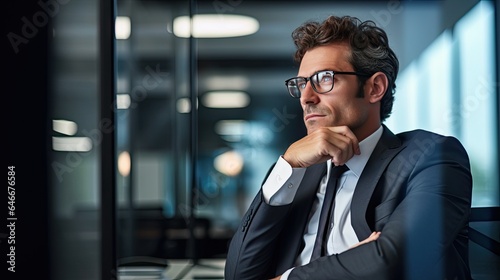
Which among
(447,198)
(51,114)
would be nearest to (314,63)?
(447,198)

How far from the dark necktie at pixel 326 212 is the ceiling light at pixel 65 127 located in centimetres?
65

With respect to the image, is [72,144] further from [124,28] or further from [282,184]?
[124,28]

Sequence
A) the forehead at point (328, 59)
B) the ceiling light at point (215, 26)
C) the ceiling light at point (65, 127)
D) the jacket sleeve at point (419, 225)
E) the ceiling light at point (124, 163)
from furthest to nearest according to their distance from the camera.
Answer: the ceiling light at point (215, 26), the ceiling light at point (124, 163), the ceiling light at point (65, 127), the forehead at point (328, 59), the jacket sleeve at point (419, 225)

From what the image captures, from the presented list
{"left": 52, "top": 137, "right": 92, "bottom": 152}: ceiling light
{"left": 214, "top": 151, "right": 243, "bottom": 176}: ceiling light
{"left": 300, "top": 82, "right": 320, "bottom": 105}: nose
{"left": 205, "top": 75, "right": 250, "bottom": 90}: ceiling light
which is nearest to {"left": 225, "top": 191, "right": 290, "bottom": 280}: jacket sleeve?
{"left": 300, "top": 82, "right": 320, "bottom": 105}: nose

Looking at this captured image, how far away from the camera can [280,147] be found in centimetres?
300

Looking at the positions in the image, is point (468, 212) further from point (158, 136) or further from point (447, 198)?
point (158, 136)

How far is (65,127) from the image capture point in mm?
1519

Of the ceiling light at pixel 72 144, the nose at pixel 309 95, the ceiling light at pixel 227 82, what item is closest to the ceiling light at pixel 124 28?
the ceiling light at pixel 227 82

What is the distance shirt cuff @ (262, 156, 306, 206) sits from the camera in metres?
1.31

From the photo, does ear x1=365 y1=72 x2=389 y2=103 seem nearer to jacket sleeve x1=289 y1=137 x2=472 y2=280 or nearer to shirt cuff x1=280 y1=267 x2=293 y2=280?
jacket sleeve x1=289 y1=137 x2=472 y2=280

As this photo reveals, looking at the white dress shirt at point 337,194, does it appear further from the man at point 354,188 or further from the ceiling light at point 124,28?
the ceiling light at point 124,28

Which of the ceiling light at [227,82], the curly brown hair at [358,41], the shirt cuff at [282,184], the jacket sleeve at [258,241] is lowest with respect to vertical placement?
the jacket sleeve at [258,241]

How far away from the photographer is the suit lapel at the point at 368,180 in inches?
49.0

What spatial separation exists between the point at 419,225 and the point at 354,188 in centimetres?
21
